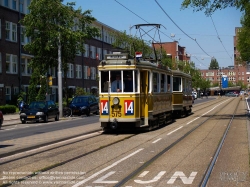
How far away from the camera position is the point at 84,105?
40344 millimetres

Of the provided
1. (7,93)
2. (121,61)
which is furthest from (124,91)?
(7,93)

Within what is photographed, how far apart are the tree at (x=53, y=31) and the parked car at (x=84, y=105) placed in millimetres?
3313

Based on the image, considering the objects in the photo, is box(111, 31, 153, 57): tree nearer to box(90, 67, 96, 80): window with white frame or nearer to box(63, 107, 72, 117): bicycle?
box(90, 67, 96, 80): window with white frame

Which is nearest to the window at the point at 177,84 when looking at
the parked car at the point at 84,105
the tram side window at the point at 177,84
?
the tram side window at the point at 177,84

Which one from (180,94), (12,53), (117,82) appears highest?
(12,53)

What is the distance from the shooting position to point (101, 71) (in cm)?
1942

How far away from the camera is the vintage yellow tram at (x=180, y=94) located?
2899 centimetres

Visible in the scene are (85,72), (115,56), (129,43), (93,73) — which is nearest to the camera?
(115,56)

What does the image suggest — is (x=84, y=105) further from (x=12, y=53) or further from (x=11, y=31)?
(x=11, y=31)

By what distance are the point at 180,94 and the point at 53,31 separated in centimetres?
1218

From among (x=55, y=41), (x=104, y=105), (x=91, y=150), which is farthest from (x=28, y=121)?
(x=91, y=150)

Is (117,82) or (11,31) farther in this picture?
(11,31)

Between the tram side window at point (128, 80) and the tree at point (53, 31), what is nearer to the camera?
the tram side window at point (128, 80)

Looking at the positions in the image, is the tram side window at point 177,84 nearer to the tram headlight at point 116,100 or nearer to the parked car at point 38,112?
the parked car at point 38,112
